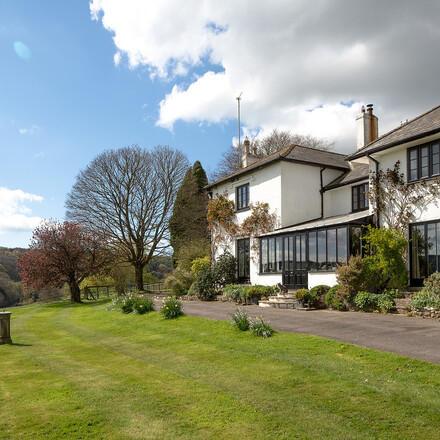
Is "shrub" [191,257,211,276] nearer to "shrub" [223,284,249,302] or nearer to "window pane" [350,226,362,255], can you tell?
"shrub" [223,284,249,302]

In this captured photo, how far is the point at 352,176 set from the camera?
840 inches

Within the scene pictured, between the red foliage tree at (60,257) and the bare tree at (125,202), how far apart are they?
2554 millimetres

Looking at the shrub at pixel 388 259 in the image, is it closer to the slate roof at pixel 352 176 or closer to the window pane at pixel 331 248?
the window pane at pixel 331 248

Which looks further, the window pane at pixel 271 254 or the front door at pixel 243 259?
the front door at pixel 243 259

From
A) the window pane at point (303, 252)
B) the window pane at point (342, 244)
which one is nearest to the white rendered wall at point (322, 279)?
the window pane at point (303, 252)

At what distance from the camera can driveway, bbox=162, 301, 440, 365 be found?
7816 mm

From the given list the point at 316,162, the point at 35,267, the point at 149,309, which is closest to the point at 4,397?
the point at 149,309

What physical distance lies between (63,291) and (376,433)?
1718 inches

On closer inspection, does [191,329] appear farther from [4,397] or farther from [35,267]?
[35,267]

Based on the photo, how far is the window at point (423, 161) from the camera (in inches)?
576

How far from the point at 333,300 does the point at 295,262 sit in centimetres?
462

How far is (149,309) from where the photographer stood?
15.8m

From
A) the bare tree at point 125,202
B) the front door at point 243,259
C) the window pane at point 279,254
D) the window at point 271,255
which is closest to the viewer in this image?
the window pane at point 279,254

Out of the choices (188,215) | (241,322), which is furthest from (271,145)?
(241,322)
